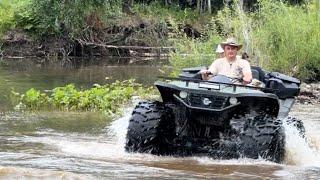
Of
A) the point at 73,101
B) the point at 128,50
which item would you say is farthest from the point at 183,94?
the point at 128,50

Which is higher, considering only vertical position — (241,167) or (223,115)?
(223,115)

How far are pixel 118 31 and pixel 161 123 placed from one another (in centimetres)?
3124

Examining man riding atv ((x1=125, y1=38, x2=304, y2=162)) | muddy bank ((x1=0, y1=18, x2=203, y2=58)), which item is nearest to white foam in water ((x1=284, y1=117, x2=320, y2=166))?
man riding atv ((x1=125, y1=38, x2=304, y2=162))

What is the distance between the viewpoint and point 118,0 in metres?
36.7

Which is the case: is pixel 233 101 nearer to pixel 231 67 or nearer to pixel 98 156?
pixel 231 67

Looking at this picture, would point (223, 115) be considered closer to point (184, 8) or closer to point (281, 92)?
point (281, 92)

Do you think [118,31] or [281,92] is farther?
[118,31]

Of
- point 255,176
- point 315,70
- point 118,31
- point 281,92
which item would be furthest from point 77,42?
point 255,176

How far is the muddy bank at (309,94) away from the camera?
1638 cm

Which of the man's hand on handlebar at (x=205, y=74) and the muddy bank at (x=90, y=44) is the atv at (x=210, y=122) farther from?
the muddy bank at (x=90, y=44)

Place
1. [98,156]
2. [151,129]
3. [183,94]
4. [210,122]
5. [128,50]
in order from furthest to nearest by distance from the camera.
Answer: [128,50] < [98,156] < [151,129] < [210,122] < [183,94]

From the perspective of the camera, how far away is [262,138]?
8328mm

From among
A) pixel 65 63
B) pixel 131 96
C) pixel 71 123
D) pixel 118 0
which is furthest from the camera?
pixel 118 0

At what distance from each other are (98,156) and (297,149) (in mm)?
2725
